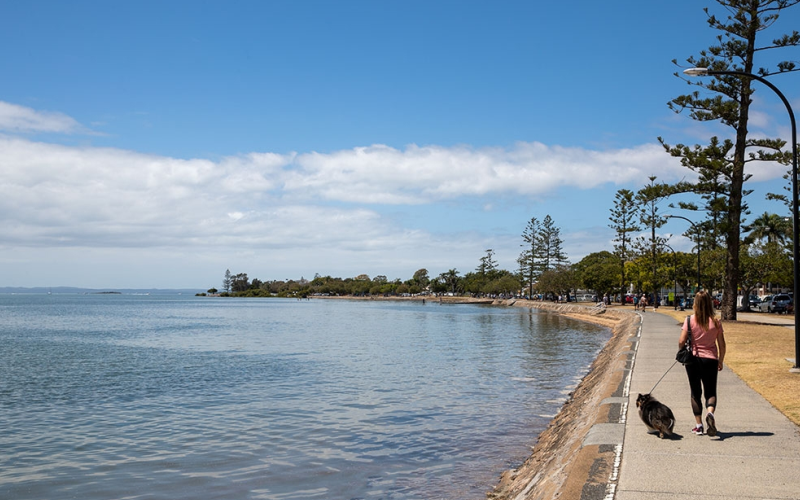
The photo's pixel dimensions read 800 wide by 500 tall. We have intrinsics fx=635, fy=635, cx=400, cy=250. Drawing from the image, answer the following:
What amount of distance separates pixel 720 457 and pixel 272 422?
34.7 feet

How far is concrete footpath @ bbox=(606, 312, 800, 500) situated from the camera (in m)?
5.90

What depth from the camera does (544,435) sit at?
43.7 feet

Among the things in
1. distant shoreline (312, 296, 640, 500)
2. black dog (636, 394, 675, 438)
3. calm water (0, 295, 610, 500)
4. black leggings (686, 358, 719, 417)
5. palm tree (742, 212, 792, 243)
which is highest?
palm tree (742, 212, 792, 243)

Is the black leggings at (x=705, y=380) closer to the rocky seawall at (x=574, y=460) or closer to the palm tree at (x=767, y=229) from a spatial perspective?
the rocky seawall at (x=574, y=460)

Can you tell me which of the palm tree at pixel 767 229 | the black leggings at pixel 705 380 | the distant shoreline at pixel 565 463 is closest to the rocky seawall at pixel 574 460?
the distant shoreline at pixel 565 463

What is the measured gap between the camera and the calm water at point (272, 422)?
34.5 ft

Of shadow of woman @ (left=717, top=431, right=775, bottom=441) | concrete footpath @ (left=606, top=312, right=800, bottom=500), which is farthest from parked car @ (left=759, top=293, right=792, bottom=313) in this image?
shadow of woman @ (left=717, top=431, right=775, bottom=441)

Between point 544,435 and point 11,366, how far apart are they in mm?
23453

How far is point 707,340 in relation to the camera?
8102 mm

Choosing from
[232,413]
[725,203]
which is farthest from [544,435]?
[725,203]

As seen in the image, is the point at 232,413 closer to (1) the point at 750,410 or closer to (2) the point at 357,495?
(2) the point at 357,495

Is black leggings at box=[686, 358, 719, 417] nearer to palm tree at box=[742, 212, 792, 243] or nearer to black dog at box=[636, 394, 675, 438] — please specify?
black dog at box=[636, 394, 675, 438]

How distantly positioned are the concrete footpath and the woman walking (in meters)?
0.40

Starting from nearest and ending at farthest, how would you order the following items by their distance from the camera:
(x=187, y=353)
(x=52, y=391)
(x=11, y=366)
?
(x=52, y=391) → (x=11, y=366) → (x=187, y=353)
